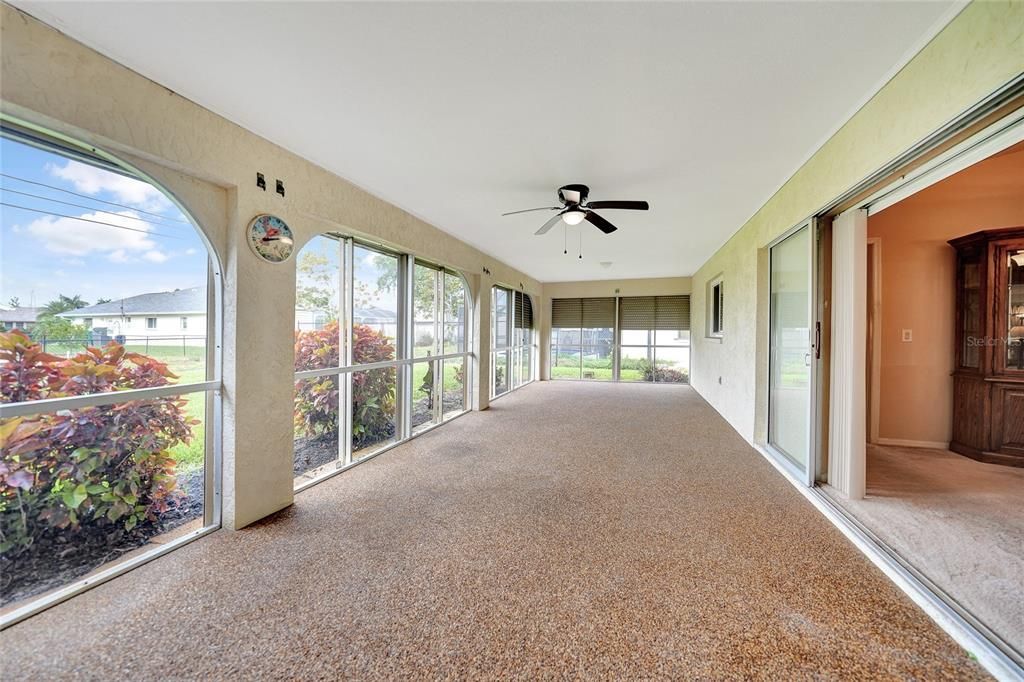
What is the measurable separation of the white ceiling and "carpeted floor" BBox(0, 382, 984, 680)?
97.5 inches

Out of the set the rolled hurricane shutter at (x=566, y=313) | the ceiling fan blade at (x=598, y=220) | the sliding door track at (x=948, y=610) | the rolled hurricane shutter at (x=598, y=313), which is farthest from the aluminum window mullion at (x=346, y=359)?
the rolled hurricane shutter at (x=598, y=313)

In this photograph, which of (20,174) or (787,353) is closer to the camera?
(20,174)

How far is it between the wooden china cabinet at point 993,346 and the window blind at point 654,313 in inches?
209

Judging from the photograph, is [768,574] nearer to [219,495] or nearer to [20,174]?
[219,495]

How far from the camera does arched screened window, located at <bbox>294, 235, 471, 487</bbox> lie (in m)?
3.17

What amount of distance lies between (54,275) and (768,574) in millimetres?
3778

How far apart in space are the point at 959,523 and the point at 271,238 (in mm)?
4742

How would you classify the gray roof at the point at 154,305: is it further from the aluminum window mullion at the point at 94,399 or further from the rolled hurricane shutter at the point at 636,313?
the rolled hurricane shutter at the point at 636,313

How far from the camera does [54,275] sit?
1.73 m

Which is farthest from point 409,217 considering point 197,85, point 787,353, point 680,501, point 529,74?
point 787,353

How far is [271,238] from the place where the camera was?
8.15 feet

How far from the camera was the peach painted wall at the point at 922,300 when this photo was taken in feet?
11.5

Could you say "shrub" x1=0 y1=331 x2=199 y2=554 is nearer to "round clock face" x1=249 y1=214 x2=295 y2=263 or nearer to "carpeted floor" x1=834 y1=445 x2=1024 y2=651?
"round clock face" x1=249 y1=214 x2=295 y2=263

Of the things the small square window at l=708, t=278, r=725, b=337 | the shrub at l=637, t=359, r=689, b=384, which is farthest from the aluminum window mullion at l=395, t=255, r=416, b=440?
the shrub at l=637, t=359, r=689, b=384
